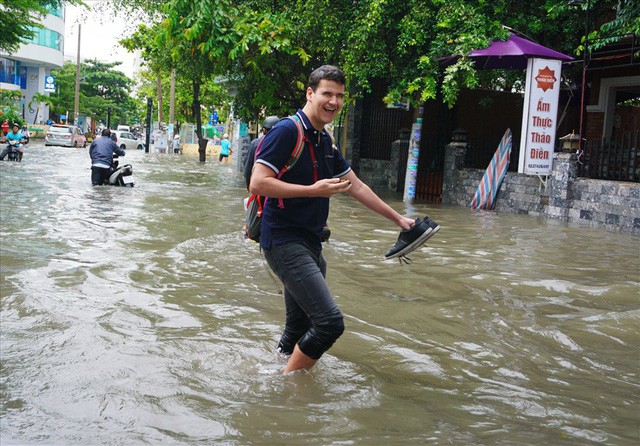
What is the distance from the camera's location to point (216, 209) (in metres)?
15.4

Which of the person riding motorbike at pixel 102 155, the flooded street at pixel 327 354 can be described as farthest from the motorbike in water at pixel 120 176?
the flooded street at pixel 327 354

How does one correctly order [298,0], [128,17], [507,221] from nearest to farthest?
1. [507,221]
2. [298,0]
3. [128,17]

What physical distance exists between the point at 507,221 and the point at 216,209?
18.7 feet

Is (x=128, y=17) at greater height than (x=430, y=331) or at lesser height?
greater

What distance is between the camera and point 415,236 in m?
4.72

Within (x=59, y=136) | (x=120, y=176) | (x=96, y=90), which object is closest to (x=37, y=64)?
(x=96, y=90)

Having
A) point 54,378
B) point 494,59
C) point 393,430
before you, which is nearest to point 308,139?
point 393,430

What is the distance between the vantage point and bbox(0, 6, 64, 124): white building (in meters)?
68.2

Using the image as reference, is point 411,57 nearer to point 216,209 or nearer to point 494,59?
point 494,59

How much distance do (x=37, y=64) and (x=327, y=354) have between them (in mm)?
73132

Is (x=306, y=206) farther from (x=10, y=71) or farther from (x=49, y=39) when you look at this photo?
(x=49, y=39)

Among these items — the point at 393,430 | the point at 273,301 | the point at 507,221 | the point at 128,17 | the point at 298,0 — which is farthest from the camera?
the point at 128,17

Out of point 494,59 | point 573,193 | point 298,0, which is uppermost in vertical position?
point 298,0

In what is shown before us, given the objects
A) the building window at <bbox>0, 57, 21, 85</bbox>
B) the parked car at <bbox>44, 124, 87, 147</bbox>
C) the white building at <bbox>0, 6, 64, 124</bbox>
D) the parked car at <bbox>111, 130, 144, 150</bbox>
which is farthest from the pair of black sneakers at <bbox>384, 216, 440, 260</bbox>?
the white building at <bbox>0, 6, 64, 124</bbox>
